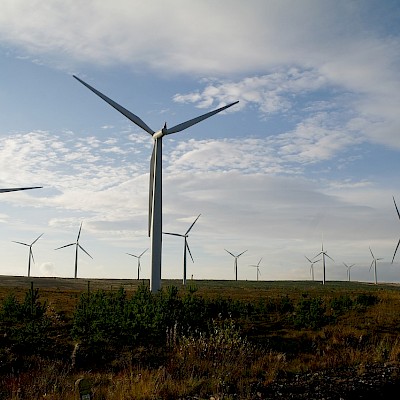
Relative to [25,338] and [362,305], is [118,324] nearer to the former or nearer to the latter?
[25,338]

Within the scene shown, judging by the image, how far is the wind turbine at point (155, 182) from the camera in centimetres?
3619

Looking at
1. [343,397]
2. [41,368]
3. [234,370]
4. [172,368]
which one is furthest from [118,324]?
[343,397]

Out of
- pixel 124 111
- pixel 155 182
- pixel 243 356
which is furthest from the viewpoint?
pixel 124 111

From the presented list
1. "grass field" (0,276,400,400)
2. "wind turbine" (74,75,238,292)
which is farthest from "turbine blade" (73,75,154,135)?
"grass field" (0,276,400,400)

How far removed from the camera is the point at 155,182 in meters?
37.9

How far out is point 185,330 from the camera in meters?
22.1

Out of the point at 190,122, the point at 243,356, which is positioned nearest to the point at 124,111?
the point at 190,122

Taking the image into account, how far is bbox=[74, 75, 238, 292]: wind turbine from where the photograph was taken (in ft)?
119

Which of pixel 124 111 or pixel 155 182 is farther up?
pixel 124 111

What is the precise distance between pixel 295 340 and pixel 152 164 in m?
21.3

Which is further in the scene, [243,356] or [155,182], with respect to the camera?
[155,182]

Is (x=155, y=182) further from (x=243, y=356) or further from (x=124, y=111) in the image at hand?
(x=243, y=356)

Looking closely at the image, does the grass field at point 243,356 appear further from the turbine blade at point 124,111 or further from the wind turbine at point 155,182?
the turbine blade at point 124,111

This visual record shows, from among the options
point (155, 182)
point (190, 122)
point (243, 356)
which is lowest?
point (243, 356)
